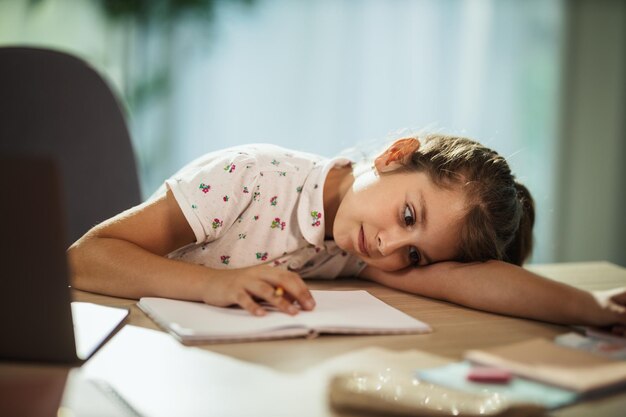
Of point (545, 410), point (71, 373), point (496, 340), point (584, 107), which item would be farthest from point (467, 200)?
point (584, 107)

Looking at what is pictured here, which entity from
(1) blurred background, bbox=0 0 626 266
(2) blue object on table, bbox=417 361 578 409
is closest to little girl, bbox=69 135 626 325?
(2) blue object on table, bbox=417 361 578 409

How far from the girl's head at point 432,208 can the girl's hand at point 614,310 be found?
0.77 ft

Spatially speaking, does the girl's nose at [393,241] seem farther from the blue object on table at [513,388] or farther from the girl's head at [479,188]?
the blue object on table at [513,388]

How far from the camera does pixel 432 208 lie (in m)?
1.11

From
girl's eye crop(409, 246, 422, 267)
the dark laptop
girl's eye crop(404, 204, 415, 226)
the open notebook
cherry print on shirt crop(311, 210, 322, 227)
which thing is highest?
the dark laptop

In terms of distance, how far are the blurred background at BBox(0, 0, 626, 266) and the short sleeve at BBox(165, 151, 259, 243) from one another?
4.20ft

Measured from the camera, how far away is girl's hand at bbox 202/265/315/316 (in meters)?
0.88

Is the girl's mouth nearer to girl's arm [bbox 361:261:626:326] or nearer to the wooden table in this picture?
girl's arm [bbox 361:261:626:326]

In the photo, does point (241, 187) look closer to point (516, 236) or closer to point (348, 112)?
point (516, 236)

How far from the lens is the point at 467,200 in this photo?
1122 mm

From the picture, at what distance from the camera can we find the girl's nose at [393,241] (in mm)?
1110

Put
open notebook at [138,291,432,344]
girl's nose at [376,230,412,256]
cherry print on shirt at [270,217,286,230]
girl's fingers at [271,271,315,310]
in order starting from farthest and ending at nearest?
1. cherry print on shirt at [270,217,286,230]
2. girl's nose at [376,230,412,256]
3. girl's fingers at [271,271,315,310]
4. open notebook at [138,291,432,344]

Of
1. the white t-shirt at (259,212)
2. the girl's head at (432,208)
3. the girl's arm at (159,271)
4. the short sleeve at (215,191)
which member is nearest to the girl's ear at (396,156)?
the girl's head at (432,208)

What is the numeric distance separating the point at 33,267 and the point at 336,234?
634 millimetres
